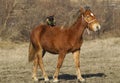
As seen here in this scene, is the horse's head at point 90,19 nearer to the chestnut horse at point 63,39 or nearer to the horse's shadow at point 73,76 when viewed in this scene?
the chestnut horse at point 63,39

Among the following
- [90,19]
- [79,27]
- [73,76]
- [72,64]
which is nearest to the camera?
[90,19]

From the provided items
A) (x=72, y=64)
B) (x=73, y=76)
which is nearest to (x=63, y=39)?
(x=73, y=76)

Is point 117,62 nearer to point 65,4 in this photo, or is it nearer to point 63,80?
point 63,80

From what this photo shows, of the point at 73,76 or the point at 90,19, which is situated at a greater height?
the point at 90,19

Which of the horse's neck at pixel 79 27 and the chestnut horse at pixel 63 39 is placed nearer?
the chestnut horse at pixel 63 39

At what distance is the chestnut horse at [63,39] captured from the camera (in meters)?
11.0

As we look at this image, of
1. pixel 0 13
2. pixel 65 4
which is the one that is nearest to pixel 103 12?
pixel 65 4

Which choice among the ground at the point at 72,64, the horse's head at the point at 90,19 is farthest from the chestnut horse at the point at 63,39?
the ground at the point at 72,64

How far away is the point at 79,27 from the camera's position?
11.2 m

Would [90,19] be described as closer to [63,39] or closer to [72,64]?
[63,39]

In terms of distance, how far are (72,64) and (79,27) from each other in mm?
4308

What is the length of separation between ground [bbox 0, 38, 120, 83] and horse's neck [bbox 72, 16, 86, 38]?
4.40 ft

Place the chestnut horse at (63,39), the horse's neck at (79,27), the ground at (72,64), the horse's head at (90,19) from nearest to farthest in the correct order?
the horse's head at (90,19) → the chestnut horse at (63,39) → the horse's neck at (79,27) → the ground at (72,64)

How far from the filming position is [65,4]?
2436cm
